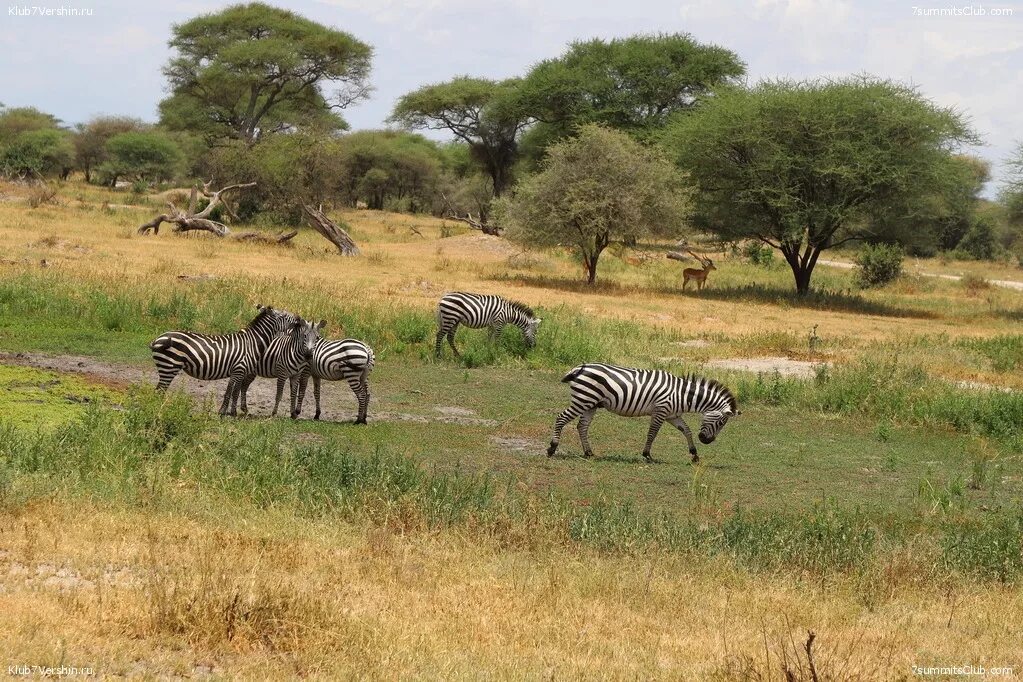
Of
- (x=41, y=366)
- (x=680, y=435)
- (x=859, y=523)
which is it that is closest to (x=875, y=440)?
(x=680, y=435)

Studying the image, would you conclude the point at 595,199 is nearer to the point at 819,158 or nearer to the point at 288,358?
the point at 819,158

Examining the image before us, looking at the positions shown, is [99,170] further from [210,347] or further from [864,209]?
[210,347]

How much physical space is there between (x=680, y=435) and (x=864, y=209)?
24069 millimetres

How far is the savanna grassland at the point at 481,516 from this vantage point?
643 cm

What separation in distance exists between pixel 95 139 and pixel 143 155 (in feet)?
30.2

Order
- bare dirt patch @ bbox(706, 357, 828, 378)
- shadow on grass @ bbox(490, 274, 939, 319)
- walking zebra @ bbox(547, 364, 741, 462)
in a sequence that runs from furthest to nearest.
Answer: shadow on grass @ bbox(490, 274, 939, 319), bare dirt patch @ bbox(706, 357, 828, 378), walking zebra @ bbox(547, 364, 741, 462)

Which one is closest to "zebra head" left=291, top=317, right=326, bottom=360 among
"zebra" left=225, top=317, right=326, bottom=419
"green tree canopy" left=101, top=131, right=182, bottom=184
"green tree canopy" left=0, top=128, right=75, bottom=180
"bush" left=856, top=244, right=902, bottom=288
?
"zebra" left=225, top=317, right=326, bottom=419

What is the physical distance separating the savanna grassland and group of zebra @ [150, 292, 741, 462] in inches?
18.5

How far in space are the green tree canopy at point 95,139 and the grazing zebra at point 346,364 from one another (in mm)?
57475

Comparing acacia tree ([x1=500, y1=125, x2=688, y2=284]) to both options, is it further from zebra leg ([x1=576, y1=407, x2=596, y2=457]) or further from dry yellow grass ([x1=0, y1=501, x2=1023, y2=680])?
dry yellow grass ([x1=0, y1=501, x2=1023, y2=680])

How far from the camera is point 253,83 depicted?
190 ft

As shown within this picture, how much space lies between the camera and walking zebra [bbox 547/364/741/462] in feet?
41.9

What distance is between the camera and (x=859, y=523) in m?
10.1

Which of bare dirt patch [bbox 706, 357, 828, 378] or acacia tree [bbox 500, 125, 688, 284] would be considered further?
acacia tree [bbox 500, 125, 688, 284]
